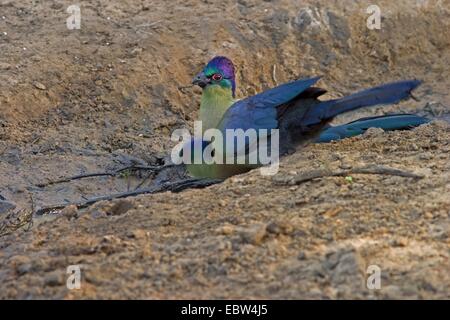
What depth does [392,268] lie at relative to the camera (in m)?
4.22

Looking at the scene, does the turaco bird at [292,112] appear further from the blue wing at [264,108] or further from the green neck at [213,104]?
the green neck at [213,104]

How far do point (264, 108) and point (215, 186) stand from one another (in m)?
Answer: 1.07

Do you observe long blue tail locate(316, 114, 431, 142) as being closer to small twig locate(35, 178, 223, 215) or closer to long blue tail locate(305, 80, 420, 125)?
long blue tail locate(305, 80, 420, 125)

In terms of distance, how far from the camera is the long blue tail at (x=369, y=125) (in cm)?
674

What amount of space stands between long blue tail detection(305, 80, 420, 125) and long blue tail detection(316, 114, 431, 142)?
0.26 metres

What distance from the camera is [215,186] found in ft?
18.2

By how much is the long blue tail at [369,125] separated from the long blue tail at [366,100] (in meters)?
0.26

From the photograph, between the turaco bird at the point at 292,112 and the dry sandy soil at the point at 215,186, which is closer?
the dry sandy soil at the point at 215,186

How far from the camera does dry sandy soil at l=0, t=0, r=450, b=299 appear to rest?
14.1ft

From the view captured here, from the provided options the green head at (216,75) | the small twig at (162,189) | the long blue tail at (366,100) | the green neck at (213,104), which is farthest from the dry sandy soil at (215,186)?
the green head at (216,75)

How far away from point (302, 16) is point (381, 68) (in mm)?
832

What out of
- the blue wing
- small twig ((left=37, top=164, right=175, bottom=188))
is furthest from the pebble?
the blue wing
